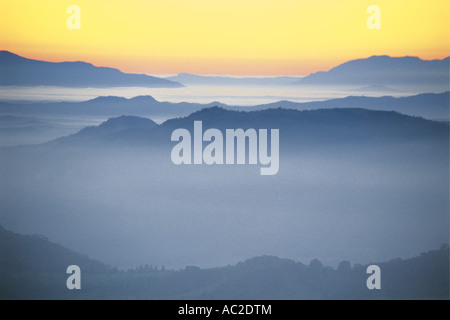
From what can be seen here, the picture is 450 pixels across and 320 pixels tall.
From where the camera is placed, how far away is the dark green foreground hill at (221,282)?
4.82m

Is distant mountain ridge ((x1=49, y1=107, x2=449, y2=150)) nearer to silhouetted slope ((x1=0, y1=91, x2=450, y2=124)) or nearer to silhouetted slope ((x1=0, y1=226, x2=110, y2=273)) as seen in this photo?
silhouetted slope ((x1=0, y1=91, x2=450, y2=124))

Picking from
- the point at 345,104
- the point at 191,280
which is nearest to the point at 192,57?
the point at 345,104

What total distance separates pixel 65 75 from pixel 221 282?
6.45 ft

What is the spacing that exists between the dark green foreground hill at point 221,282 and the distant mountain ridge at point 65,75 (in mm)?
1156

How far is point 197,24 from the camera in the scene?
4844 millimetres

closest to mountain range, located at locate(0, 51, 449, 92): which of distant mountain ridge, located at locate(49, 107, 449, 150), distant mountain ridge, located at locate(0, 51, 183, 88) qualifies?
distant mountain ridge, located at locate(0, 51, 183, 88)

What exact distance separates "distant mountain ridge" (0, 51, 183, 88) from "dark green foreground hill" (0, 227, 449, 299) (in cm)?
116

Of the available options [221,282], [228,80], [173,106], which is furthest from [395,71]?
[221,282]

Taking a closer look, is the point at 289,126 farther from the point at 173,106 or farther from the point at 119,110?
the point at 119,110

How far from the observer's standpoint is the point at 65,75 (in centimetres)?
A: 490

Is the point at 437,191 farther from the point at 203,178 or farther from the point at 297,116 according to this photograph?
the point at 203,178

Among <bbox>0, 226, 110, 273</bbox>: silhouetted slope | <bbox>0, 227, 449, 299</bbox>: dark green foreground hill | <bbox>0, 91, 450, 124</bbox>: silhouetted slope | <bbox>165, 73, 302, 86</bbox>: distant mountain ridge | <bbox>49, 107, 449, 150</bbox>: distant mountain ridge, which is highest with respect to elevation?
<bbox>165, 73, 302, 86</bbox>: distant mountain ridge

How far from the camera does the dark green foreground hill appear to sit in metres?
4.82
